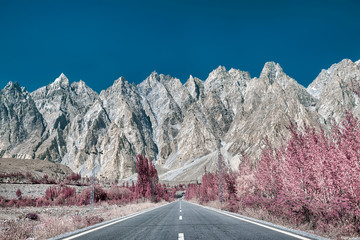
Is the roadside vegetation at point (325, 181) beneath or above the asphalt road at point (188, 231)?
above

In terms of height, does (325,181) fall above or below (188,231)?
above

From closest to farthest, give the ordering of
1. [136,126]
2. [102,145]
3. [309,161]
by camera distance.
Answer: [309,161]
[102,145]
[136,126]

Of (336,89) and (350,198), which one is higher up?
(336,89)

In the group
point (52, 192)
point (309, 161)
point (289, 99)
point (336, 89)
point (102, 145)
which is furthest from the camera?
point (102, 145)

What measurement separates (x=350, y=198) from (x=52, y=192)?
45308 mm

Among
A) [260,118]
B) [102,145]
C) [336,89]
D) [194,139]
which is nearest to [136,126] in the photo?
[102,145]

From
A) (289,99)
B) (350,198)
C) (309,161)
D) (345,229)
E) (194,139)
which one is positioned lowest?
(345,229)

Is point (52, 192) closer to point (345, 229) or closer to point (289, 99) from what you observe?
point (345, 229)

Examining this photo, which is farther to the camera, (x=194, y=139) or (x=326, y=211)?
(x=194, y=139)

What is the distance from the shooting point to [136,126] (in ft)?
639

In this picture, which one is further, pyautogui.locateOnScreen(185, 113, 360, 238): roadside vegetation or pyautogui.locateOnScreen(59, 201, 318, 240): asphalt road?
pyautogui.locateOnScreen(59, 201, 318, 240): asphalt road

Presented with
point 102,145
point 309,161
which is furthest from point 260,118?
point 309,161

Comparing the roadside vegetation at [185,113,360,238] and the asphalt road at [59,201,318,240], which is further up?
the roadside vegetation at [185,113,360,238]

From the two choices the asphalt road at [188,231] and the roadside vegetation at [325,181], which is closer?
the roadside vegetation at [325,181]
